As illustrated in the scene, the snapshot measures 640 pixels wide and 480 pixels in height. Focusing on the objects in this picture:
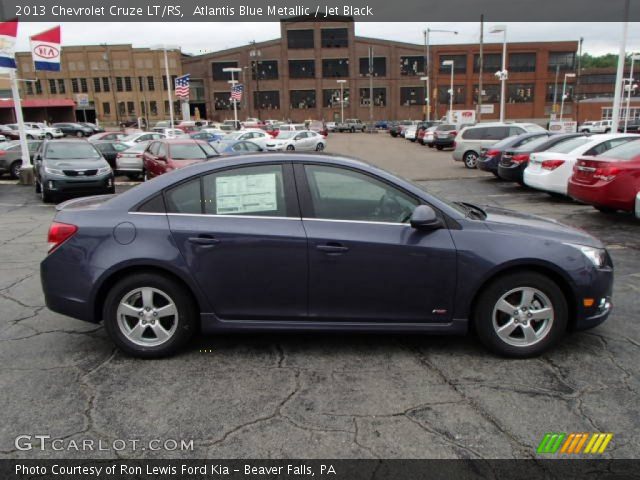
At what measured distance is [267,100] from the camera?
8144 cm

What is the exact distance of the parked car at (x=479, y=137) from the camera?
20328 millimetres

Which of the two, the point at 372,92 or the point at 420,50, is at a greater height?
the point at 420,50

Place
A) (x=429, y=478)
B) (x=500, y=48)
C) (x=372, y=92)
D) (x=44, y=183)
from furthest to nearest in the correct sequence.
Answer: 1. (x=372, y=92)
2. (x=500, y=48)
3. (x=44, y=183)
4. (x=429, y=478)

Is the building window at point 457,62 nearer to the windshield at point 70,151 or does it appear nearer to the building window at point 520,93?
the building window at point 520,93

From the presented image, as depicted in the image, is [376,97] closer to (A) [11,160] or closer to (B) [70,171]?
(A) [11,160]

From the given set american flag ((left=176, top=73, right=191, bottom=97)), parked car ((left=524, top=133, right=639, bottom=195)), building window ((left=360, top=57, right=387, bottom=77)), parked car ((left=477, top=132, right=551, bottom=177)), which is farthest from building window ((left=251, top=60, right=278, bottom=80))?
parked car ((left=524, top=133, right=639, bottom=195))

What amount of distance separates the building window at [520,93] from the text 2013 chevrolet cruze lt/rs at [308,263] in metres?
83.6

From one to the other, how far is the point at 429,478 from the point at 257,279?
1.89 meters

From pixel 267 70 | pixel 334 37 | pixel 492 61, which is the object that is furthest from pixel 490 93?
pixel 267 70

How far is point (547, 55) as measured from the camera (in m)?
77.7

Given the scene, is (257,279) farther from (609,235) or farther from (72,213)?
(609,235)

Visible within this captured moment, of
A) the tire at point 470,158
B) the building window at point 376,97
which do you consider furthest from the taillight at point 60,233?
the building window at point 376,97

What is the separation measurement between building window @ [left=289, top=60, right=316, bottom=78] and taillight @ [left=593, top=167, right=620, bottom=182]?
76611mm

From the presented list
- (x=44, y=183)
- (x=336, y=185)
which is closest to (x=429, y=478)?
(x=336, y=185)
